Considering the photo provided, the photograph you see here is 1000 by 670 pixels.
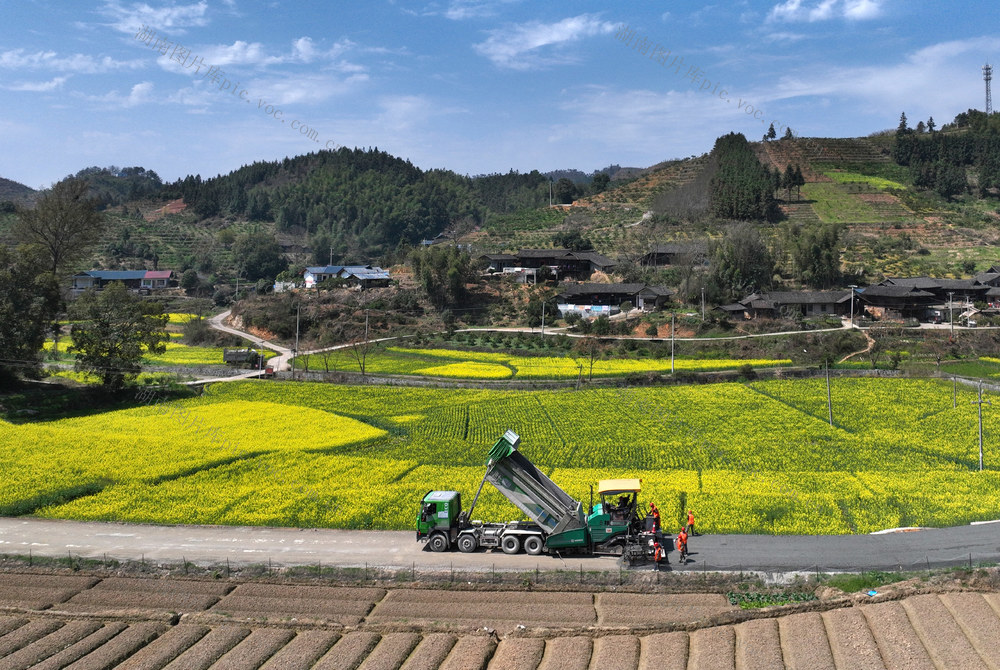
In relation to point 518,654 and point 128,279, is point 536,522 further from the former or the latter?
point 128,279

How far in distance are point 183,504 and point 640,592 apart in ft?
60.2

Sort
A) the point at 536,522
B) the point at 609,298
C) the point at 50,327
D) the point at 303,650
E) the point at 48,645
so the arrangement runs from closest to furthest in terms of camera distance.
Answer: the point at 303,650 → the point at 48,645 → the point at 536,522 → the point at 50,327 → the point at 609,298

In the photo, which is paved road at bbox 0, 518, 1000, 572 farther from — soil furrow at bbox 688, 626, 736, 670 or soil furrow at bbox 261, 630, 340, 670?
soil furrow at bbox 261, 630, 340, 670

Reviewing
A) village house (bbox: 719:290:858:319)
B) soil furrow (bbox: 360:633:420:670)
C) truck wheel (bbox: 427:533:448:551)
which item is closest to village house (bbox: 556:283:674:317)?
village house (bbox: 719:290:858:319)

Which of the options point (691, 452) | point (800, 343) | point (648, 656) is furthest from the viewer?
point (800, 343)

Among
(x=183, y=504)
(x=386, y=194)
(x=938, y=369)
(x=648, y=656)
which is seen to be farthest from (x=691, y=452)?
(x=386, y=194)

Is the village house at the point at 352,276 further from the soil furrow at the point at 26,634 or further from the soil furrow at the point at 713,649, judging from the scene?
the soil furrow at the point at 713,649

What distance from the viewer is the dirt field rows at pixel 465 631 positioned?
1727 centimetres

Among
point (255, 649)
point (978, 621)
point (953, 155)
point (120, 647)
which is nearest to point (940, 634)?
point (978, 621)

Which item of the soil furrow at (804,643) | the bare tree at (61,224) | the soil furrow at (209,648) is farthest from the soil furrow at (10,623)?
the bare tree at (61,224)

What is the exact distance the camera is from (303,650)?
17.8 meters

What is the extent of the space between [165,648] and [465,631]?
6980 millimetres

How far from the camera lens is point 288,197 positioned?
166 meters

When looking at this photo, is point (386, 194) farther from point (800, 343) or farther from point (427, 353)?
point (800, 343)
